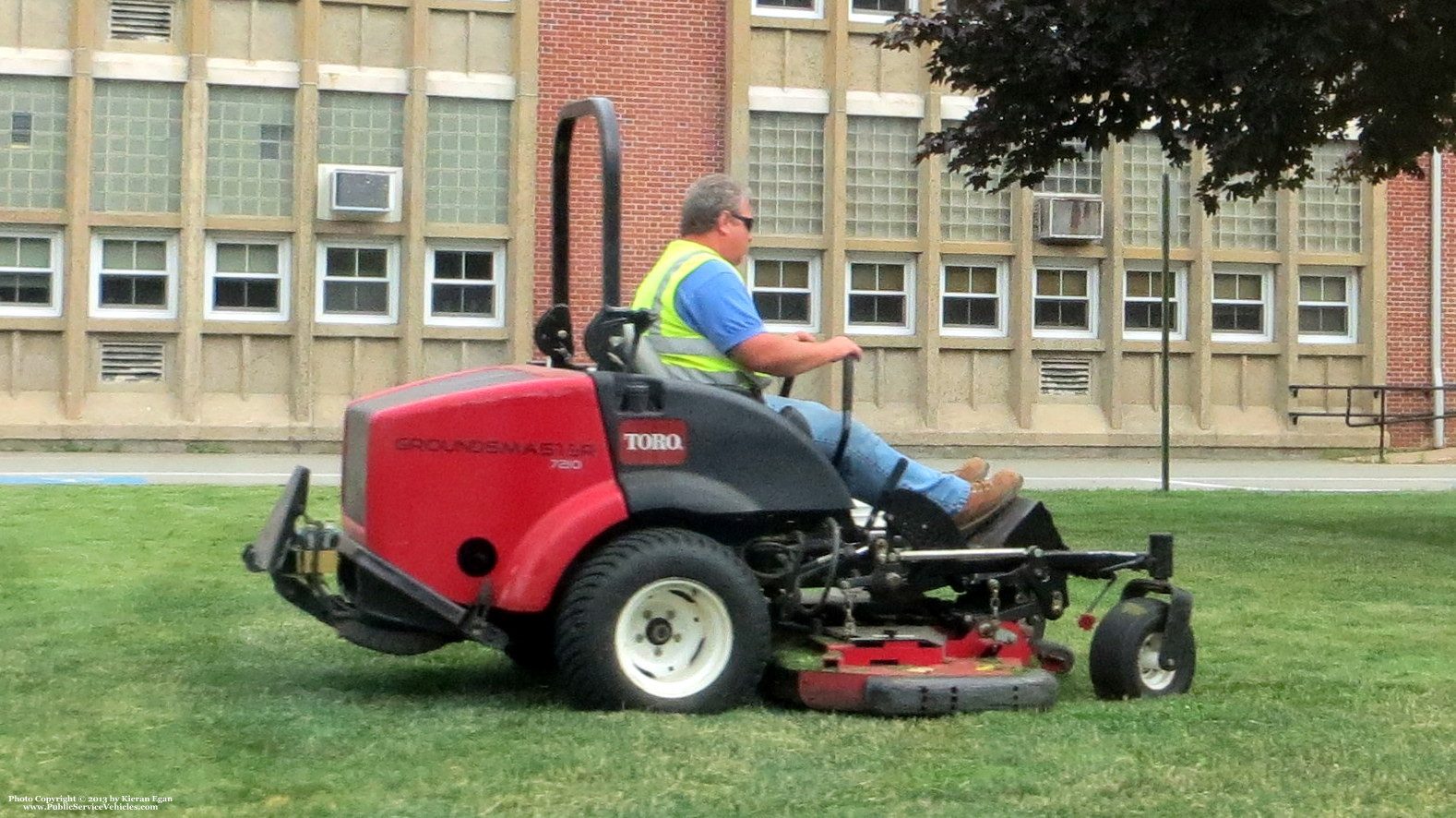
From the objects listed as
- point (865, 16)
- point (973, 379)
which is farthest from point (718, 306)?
point (973, 379)

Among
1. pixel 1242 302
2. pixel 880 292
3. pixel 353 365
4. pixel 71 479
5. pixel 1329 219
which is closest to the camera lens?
pixel 71 479

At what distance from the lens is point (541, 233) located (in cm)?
2684

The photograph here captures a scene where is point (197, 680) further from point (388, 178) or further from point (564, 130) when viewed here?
point (388, 178)

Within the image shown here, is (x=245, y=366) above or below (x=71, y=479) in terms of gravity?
above

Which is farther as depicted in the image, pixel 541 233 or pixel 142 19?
pixel 541 233

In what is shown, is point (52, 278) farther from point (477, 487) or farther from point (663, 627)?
point (663, 627)

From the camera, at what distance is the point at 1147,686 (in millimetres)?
7047

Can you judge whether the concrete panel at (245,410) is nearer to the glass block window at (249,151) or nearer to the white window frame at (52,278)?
the white window frame at (52,278)

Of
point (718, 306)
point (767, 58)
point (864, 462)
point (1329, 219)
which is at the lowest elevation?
point (864, 462)

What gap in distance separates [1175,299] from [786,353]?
76.4 feet

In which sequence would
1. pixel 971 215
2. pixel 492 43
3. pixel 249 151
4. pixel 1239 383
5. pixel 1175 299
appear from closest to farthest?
pixel 249 151, pixel 492 43, pixel 971 215, pixel 1175 299, pixel 1239 383

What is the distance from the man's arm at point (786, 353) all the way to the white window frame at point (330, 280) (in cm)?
2005

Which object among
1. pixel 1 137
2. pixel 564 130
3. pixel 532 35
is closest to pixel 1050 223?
pixel 532 35

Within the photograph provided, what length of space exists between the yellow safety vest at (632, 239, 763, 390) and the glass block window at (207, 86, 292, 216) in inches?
780
